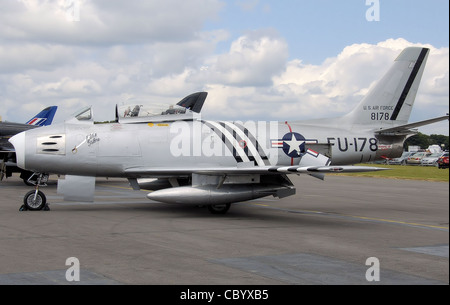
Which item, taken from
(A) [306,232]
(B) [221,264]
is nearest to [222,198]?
(A) [306,232]

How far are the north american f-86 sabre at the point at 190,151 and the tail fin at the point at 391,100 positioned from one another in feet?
0.16

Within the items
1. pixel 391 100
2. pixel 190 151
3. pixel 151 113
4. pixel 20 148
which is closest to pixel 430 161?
pixel 391 100

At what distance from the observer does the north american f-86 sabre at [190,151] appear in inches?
528

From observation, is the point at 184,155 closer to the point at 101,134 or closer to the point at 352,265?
the point at 101,134

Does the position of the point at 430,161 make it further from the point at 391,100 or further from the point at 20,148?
the point at 20,148

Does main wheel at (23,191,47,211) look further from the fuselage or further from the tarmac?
the fuselage

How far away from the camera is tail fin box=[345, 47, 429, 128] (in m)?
15.6

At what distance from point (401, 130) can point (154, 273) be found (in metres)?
11.0

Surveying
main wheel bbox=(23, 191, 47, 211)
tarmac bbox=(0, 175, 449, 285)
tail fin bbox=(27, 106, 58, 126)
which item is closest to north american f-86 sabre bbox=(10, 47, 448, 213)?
main wheel bbox=(23, 191, 47, 211)

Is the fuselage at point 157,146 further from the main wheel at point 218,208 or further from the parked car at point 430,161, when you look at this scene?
the parked car at point 430,161

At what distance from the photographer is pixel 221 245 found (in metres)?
9.29

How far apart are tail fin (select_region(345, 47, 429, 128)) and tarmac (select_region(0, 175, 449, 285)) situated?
2841 millimetres

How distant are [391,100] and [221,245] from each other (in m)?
9.08
